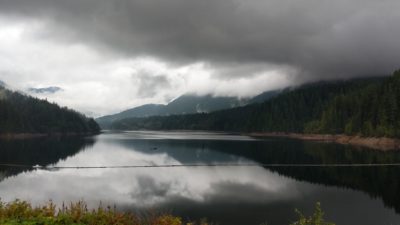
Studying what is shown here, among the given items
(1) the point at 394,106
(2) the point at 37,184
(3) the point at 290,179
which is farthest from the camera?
(1) the point at 394,106

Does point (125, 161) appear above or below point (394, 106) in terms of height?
below

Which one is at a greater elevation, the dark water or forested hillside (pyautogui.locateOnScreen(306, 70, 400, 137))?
forested hillside (pyautogui.locateOnScreen(306, 70, 400, 137))

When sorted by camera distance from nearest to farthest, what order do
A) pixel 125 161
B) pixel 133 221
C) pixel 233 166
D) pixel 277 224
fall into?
pixel 133 221 → pixel 277 224 → pixel 233 166 → pixel 125 161

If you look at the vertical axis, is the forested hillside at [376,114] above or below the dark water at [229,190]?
above

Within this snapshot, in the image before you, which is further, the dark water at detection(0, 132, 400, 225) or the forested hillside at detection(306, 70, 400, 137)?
the forested hillside at detection(306, 70, 400, 137)

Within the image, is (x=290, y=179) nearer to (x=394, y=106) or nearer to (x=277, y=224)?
(x=277, y=224)

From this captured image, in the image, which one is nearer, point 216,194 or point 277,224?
point 277,224

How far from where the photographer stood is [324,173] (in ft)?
220

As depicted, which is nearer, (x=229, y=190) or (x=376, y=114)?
(x=229, y=190)

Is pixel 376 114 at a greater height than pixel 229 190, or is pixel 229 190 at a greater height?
pixel 376 114

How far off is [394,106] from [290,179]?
320 feet

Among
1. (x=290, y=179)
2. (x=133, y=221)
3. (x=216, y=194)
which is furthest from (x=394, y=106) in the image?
(x=133, y=221)

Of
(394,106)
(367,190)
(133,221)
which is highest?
(394,106)

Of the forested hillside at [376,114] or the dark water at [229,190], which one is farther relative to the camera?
the forested hillside at [376,114]
